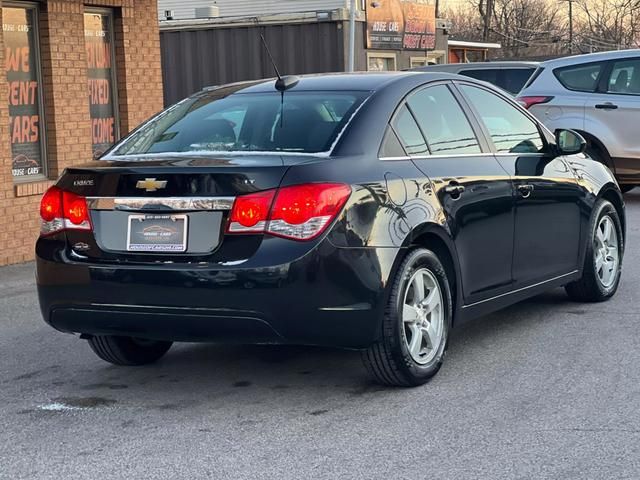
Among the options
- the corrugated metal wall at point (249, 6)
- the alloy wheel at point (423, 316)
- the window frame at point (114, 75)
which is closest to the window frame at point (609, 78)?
the window frame at point (114, 75)

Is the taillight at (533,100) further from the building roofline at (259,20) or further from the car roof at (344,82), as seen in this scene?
the building roofline at (259,20)

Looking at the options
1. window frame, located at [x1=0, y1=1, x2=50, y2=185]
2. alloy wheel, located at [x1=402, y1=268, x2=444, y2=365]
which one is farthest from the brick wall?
alloy wheel, located at [x1=402, y1=268, x2=444, y2=365]

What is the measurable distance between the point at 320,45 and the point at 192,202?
69.3ft

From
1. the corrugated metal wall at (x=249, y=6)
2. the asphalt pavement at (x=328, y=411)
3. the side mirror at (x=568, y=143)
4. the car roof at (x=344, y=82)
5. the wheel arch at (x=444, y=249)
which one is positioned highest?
the corrugated metal wall at (x=249, y=6)

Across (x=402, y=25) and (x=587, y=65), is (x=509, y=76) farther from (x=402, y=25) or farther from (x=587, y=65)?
(x=402, y=25)

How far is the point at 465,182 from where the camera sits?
20.0 feet

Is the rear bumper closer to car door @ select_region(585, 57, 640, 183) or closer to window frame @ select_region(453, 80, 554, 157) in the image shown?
window frame @ select_region(453, 80, 554, 157)

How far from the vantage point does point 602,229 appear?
7.80 meters

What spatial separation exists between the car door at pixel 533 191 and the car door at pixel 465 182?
153mm

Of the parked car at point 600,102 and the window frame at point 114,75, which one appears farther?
the parked car at point 600,102

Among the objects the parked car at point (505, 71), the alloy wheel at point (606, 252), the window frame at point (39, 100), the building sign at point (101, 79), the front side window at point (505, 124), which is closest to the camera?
the front side window at point (505, 124)

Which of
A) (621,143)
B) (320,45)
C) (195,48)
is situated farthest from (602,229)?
(195,48)

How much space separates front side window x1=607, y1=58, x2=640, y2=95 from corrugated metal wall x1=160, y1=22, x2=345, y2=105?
12.0 meters

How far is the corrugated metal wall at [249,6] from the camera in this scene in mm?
26828
